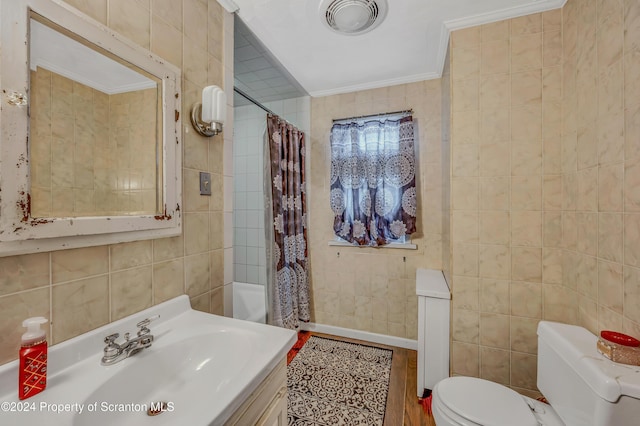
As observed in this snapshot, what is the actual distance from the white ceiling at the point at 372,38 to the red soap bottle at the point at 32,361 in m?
1.59

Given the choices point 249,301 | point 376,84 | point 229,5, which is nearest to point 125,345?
point 229,5

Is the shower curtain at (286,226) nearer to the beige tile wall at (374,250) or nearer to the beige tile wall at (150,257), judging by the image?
the beige tile wall at (374,250)

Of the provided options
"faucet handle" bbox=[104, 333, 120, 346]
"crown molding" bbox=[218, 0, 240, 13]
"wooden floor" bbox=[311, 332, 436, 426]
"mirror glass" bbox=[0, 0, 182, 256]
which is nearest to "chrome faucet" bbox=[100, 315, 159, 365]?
"faucet handle" bbox=[104, 333, 120, 346]

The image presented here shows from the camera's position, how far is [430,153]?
2.21 metres

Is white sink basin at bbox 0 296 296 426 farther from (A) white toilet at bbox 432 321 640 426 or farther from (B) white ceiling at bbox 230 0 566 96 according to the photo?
(B) white ceiling at bbox 230 0 566 96

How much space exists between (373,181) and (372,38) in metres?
1.07

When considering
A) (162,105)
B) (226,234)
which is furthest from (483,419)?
(162,105)

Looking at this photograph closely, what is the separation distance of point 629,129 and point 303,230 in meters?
2.08

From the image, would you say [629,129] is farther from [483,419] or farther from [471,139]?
[483,419]

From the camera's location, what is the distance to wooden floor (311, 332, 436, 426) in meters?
1.50

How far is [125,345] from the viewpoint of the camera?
0.79 metres

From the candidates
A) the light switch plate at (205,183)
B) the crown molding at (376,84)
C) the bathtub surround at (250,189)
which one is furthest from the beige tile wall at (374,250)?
the light switch plate at (205,183)

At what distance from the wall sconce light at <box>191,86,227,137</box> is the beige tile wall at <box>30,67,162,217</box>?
0.18 metres

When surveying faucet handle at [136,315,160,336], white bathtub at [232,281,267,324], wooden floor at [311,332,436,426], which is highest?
faucet handle at [136,315,160,336]
